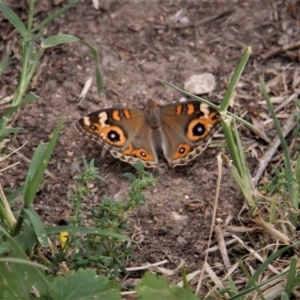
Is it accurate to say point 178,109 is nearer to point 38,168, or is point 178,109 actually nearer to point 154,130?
point 154,130

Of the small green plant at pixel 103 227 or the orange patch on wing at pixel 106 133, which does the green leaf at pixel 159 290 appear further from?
the orange patch on wing at pixel 106 133

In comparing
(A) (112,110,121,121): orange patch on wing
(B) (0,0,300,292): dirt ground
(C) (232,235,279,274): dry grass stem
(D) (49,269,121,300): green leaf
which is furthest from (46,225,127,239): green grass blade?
(A) (112,110,121,121): orange patch on wing

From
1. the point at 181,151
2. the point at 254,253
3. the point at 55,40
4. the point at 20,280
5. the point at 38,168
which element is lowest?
the point at 254,253

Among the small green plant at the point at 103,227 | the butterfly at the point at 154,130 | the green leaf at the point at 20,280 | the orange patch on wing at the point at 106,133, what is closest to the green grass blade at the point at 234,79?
the small green plant at the point at 103,227

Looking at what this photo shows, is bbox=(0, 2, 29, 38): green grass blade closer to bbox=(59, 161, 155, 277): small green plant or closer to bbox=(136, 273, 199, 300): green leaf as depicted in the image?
bbox=(59, 161, 155, 277): small green plant

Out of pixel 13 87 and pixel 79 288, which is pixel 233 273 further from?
pixel 13 87

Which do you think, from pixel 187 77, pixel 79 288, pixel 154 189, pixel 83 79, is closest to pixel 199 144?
pixel 154 189

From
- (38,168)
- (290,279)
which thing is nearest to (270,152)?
(290,279)
